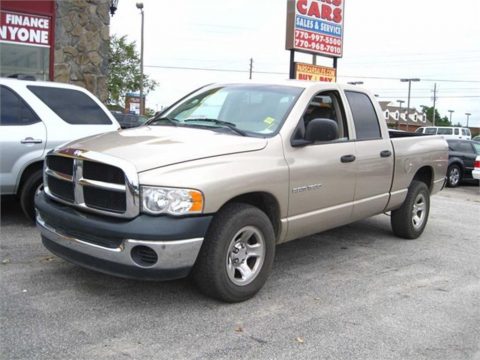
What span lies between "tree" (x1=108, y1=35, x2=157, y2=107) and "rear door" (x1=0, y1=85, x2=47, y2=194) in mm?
42381

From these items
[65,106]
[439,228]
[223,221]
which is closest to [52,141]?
[65,106]

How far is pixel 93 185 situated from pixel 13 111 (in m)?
2.88

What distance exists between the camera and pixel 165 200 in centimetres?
365

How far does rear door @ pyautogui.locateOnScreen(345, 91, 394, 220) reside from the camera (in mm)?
5535

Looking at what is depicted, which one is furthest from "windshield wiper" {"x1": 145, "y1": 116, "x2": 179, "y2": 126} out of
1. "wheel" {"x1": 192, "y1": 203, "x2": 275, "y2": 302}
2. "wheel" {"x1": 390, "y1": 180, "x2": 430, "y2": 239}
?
"wheel" {"x1": 390, "y1": 180, "x2": 430, "y2": 239}

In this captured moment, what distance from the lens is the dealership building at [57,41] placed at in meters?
11.1

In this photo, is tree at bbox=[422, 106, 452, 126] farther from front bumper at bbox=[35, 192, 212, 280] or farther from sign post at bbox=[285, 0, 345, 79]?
front bumper at bbox=[35, 192, 212, 280]

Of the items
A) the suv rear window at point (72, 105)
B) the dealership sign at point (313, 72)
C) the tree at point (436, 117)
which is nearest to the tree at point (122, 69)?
the dealership sign at point (313, 72)

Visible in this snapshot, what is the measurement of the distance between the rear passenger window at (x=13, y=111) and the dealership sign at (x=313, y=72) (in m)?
10.4

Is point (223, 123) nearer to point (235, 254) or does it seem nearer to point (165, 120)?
point (165, 120)

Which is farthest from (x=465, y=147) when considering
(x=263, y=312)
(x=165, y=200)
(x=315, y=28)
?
(x=165, y=200)

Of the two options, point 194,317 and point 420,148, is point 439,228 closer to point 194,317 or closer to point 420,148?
point 420,148

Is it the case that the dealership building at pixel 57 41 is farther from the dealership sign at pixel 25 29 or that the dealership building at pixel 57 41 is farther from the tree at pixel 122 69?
the tree at pixel 122 69

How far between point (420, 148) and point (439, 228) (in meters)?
1.65
